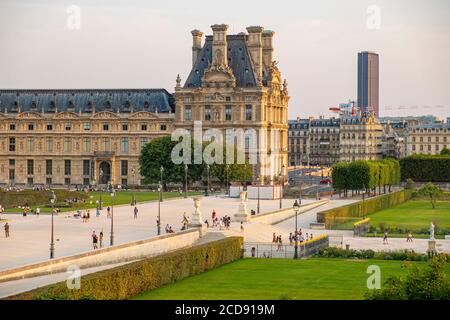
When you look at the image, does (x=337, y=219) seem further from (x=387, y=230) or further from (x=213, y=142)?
(x=213, y=142)

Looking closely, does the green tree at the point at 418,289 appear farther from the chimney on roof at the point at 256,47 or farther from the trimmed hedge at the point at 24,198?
the chimney on roof at the point at 256,47

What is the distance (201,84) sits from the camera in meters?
118

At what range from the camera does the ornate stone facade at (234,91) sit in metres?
116

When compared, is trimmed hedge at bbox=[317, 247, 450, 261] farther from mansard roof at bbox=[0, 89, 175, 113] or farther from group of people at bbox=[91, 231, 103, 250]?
mansard roof at bbox=[0, 89, 175, 113]

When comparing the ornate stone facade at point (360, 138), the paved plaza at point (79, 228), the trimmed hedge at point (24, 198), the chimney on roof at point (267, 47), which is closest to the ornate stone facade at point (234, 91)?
the chimney on roof at point (267, 47)

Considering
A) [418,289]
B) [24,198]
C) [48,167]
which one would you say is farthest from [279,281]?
[48,167]

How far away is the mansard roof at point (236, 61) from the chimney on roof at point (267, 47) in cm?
291

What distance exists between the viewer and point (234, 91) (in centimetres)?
11606

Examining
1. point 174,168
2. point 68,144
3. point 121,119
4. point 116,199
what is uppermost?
point 121,119

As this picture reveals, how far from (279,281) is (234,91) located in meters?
75.3

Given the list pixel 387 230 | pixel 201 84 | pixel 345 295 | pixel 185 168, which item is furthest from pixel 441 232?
pixel 201 84

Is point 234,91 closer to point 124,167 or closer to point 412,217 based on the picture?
point 124,167

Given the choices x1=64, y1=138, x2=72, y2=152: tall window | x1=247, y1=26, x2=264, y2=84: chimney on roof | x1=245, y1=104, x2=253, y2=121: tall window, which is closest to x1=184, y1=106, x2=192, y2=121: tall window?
x1=245, y1=104, x2=253, y2=121: tall window
